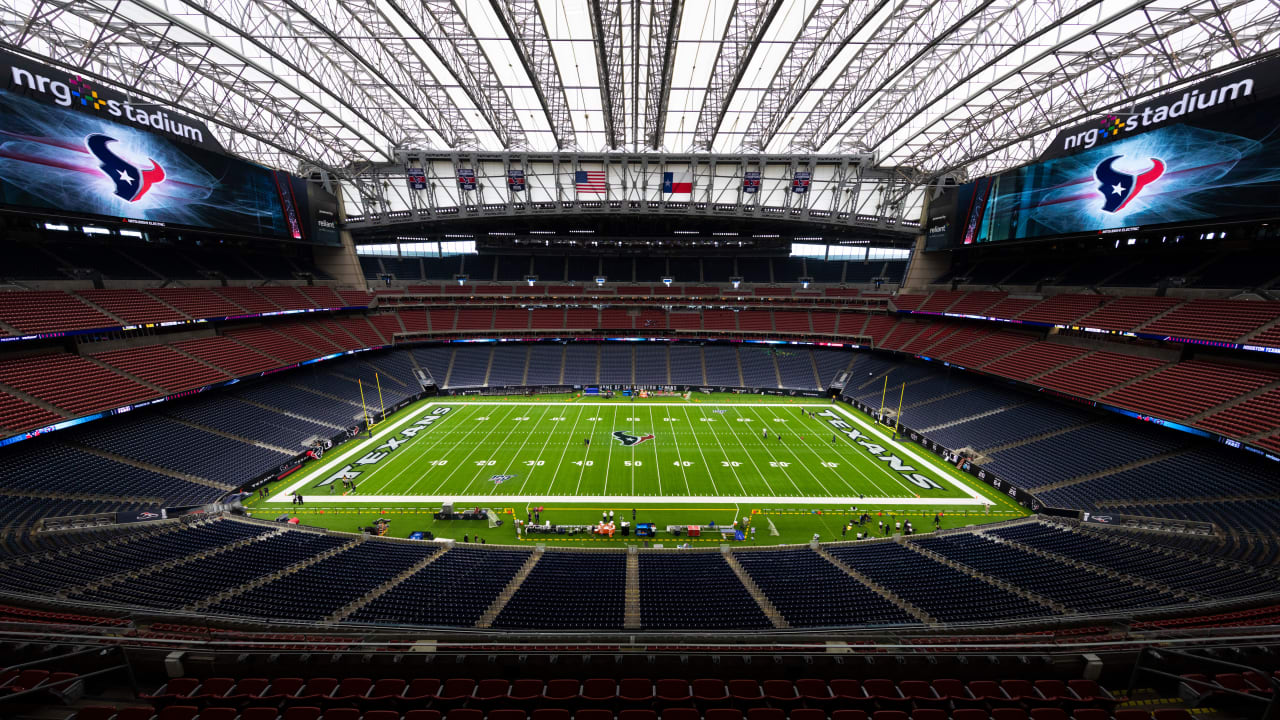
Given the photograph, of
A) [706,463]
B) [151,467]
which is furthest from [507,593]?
[151,467]

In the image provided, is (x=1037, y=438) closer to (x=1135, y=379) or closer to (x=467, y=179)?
(x=1135, y=379)

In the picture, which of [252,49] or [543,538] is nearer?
[543,538]

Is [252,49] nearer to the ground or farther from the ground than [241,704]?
farther from the ground

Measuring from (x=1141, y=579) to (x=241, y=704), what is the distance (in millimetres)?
21922

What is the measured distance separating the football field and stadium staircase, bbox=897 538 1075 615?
5.57 metres

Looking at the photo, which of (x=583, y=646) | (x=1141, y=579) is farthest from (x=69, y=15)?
(x=1141, y=579)

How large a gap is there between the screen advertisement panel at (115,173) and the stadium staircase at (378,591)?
28.6 meters

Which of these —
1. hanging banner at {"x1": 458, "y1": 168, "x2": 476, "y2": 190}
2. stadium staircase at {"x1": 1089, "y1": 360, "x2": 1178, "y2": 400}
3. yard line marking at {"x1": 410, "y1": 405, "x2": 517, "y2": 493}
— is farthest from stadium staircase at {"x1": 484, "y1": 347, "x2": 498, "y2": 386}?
stadium staircase at {"x1": 1089, "y1": 360, "x2": 1178, "y2": 400}

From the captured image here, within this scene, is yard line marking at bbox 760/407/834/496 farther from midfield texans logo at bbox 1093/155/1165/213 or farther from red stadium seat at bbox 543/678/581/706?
midfield texans logo at bbox 1093/155/1165/213

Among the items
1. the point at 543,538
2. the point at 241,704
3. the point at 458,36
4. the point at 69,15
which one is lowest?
the point at 543,538

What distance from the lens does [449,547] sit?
694 inches

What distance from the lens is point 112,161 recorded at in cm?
2486

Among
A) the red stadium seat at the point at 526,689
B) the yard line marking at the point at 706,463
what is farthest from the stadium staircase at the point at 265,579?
the yard line marking at the point at 706,463

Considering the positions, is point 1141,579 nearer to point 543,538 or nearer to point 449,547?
point 543,538
